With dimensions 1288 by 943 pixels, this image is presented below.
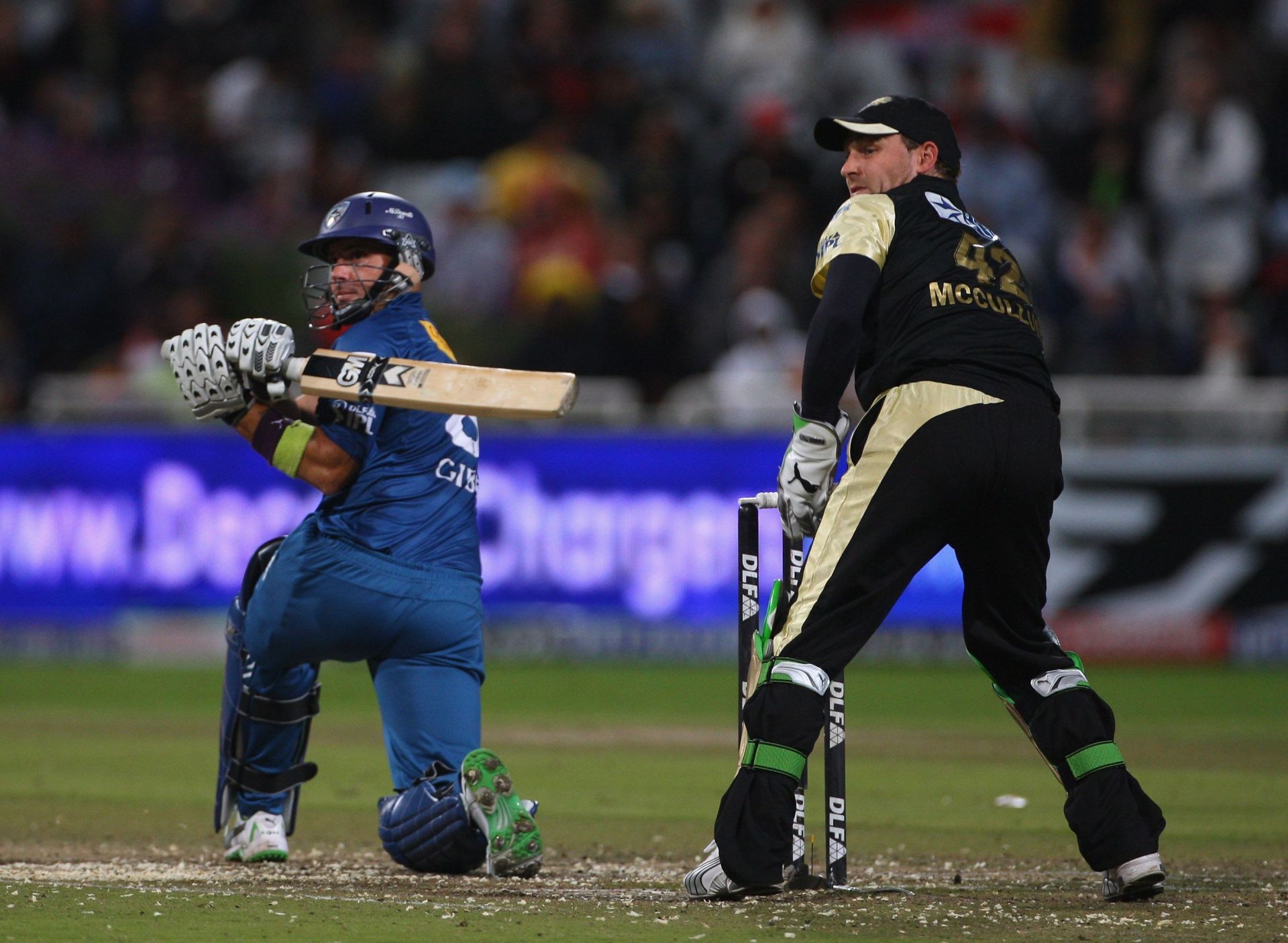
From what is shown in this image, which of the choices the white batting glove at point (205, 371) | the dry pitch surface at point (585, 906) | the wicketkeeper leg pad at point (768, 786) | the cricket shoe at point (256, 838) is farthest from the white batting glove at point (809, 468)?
the cricket shoe at point (256, 838)

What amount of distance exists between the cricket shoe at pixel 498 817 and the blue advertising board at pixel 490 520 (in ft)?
23.8

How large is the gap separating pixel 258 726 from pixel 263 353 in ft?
4.04

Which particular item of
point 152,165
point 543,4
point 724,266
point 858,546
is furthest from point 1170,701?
point 152,165

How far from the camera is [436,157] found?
15.9m

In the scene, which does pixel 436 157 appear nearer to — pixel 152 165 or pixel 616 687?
pixel 152 165

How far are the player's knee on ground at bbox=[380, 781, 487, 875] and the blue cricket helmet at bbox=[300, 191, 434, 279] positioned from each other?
175 cm

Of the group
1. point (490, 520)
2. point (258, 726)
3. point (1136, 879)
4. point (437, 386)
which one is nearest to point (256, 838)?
point (258, 726)

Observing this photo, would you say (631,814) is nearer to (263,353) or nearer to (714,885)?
(714,885)

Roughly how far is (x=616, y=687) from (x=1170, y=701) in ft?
11.2

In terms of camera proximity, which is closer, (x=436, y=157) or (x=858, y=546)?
(x=858, y=546)

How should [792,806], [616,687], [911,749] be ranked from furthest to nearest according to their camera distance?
[616,687], [911,749], [792,806]

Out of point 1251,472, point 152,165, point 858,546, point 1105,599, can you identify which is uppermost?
point 152,165

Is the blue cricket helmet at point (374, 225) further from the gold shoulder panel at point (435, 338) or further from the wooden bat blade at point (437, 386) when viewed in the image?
the wooden bat blade at point (437, 386)

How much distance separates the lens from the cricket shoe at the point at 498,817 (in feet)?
18.0
